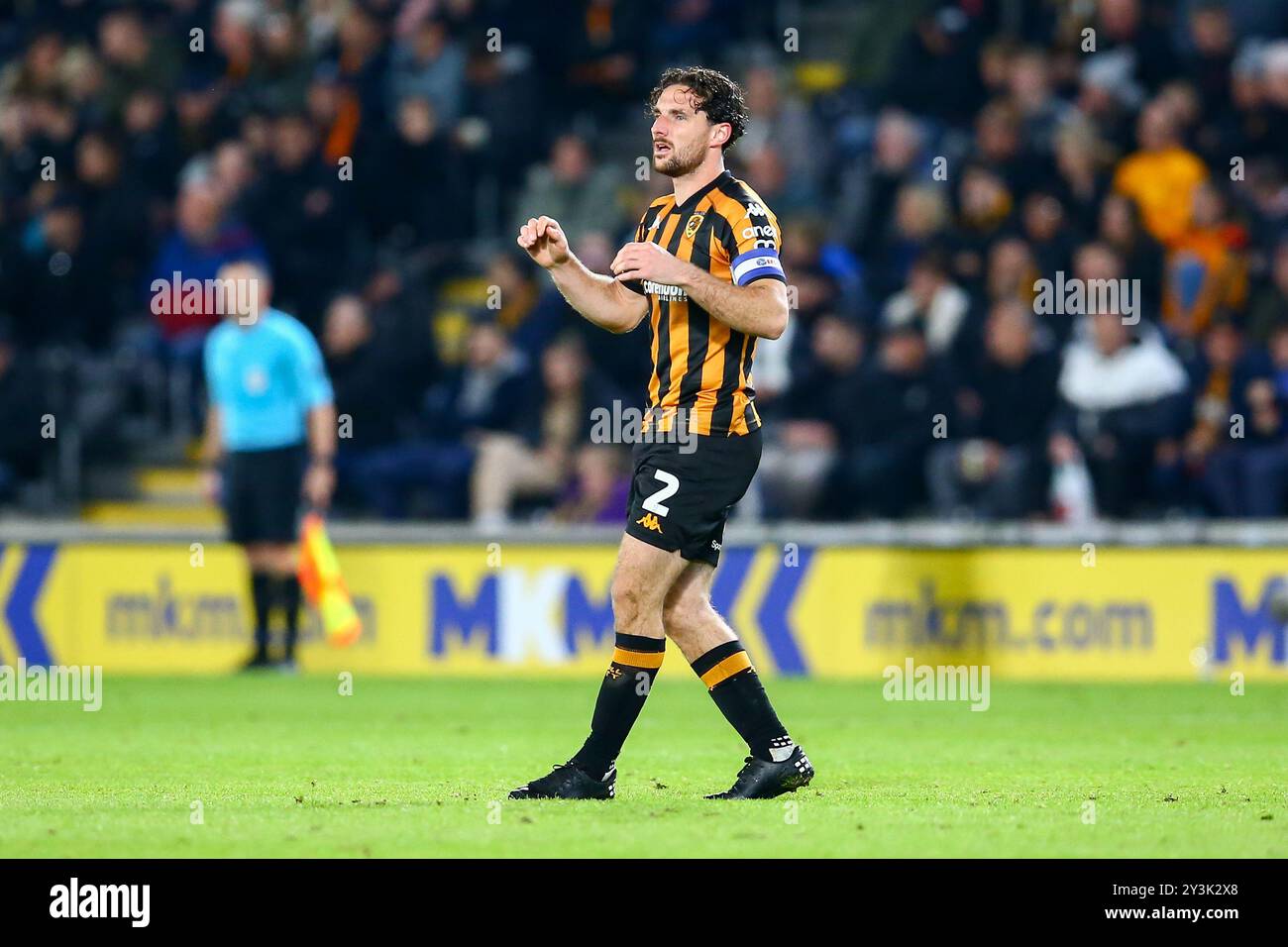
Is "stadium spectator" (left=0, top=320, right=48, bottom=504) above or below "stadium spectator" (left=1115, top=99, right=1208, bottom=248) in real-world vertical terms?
below

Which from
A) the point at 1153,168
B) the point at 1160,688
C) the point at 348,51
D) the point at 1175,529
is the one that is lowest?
the point at 1160,688

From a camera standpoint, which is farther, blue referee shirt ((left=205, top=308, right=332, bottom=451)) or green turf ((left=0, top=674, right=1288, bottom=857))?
blue referee shirt ((left=205, top=308, right=332, bottom=451))

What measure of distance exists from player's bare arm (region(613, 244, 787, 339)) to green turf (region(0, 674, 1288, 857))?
1.60 meters

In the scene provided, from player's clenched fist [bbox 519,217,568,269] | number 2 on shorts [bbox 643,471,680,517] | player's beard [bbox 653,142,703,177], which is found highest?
player's beard [bbox 653,142,703,177]

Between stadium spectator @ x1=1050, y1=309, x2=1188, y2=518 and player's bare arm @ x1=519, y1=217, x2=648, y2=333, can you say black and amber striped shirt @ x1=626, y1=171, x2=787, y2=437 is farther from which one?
stadium spectator @ x1=1050, y1=309, x2=1188, y2=518

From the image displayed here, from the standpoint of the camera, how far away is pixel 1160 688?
41.0ft

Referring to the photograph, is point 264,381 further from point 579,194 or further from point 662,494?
point 662,494

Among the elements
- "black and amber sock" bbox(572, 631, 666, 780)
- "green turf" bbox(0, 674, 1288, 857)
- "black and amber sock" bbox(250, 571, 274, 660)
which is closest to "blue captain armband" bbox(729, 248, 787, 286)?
"black and amber sock" bbox(572, 631, 666, 780)

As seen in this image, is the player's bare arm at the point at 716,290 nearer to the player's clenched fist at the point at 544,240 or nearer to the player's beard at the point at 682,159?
the player's clenched fist at the point at 544,240

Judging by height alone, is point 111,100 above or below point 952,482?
above

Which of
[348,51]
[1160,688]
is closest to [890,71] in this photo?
[348,51]

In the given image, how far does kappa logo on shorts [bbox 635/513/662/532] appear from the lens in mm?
7246
